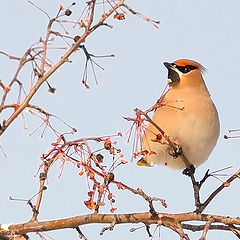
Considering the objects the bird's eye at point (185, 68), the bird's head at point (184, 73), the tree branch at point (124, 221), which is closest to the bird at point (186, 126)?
the bird's head at point (184, 73)

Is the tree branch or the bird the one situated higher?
the bird

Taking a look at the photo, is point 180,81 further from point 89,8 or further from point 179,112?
point 89,8

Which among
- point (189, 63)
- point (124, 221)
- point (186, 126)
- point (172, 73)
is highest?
point (189, 63)

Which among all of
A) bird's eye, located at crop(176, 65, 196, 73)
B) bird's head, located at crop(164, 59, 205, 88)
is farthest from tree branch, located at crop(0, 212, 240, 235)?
bird's eye, located at crop(176, 65, 196, 73)

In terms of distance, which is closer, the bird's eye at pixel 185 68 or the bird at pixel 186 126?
the bird at pixel 186 126

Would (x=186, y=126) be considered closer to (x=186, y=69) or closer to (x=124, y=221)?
(x=186, y=69)

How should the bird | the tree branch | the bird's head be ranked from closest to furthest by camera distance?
the tree branch < the bird < the bird's head

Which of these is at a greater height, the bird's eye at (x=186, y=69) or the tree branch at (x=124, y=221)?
Answer: the bird's eye at (x=186, y=69)

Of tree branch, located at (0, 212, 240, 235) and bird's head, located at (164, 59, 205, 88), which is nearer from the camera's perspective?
tree branch, located at (0, 212, 240, 235)

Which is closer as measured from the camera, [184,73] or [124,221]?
[124,221]

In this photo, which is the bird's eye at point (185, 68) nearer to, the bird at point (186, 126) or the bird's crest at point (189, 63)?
the bird's crest at point (189, 63)

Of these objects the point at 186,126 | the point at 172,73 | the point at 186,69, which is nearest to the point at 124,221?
the point at 186,126

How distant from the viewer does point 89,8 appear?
8.26ft

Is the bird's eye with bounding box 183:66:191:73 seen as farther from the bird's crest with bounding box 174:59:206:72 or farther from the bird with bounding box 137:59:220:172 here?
the bird with bounding box 137:59:220:172
